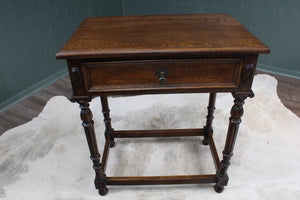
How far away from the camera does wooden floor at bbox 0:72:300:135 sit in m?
2.50

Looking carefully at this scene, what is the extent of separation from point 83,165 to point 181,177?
2.56 ft

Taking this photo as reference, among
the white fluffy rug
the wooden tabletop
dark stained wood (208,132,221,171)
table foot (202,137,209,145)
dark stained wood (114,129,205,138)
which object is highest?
the wooden tabletop

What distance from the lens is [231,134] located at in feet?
4.78

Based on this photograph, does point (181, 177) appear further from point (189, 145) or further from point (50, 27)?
point (50, 27)

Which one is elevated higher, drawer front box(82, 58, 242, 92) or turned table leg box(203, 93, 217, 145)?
drawer front box(82, 58, 242, 92)

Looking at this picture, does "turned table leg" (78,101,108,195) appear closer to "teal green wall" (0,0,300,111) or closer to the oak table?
the oak table

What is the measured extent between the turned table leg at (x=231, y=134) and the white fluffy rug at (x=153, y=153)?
115 millimetres

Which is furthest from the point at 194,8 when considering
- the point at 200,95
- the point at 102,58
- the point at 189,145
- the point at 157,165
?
the point at 102,58

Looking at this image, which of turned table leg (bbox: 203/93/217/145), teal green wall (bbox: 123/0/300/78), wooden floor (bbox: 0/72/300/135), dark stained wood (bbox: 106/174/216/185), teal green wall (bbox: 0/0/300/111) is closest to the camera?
dark stained wood (bbox: 106/174/216/185)

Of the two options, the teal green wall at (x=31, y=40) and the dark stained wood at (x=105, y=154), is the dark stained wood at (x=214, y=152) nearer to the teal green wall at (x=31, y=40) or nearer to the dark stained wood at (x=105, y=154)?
the dark stained wood at (x=105, y=154)

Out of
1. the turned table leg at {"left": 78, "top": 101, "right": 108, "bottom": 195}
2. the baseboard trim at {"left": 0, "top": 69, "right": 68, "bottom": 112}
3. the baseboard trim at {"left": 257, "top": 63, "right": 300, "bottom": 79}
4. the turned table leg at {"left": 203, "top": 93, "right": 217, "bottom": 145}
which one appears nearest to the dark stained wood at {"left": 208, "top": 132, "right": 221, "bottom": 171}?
the turned table leg at {"left": 203, "top": 93, "right": 217, "bottom": 145}

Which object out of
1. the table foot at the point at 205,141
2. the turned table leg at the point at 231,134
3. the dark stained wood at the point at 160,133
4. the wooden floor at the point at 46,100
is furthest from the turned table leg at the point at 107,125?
the wooden floor at the point at 46,100

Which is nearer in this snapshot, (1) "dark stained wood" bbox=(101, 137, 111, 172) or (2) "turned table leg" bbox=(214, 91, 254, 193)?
(2) "turned table leg" bbox=(214, 91, 254, 193)

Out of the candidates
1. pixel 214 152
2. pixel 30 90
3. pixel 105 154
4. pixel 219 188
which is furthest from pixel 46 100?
pixel 219 188
